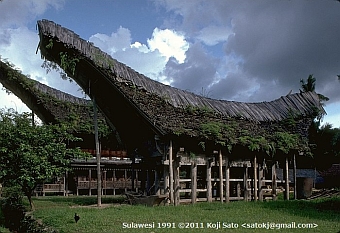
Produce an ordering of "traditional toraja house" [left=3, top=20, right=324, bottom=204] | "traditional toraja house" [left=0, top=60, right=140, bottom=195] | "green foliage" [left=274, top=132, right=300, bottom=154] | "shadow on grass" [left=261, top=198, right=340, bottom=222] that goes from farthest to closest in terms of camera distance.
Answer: "traditional toraja house" [left=0, top=60, right=140, bottom=195] → "green foliage" [left=274, top=132, right=300, bottom=154] → "traditional toraja house" [left=3, top=20, right=324, bottom=204] → "shadow on grass" [left=261, top=198, right=340, bottom=222]

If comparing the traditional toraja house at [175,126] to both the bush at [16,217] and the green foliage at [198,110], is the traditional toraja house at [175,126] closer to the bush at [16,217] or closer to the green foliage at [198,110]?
the green foliage at [198,110]

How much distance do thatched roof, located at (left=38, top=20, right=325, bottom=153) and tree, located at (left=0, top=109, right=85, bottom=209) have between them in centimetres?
287

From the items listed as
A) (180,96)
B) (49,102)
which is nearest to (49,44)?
(180,96)

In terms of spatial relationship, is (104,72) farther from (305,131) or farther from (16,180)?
(305,131)

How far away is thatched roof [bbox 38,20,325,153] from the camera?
655 inches

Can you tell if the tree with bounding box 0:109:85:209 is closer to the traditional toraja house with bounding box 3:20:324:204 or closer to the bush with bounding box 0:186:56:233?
the bush with bounding box 0:186:56:233

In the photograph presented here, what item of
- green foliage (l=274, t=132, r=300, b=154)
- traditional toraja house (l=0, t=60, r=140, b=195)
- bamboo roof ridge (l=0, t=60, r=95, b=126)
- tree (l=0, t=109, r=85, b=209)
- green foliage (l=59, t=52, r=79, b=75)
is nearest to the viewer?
tree (l=0, t=109, r=85, b=209)

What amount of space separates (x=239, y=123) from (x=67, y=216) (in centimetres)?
1148

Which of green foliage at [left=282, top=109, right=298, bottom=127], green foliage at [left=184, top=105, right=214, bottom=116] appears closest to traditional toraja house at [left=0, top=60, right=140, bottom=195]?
green foliage at [left=184, top=105, right=214, bottom=116]

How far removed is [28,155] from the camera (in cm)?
1481

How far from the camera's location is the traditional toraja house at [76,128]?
2483 centimetres

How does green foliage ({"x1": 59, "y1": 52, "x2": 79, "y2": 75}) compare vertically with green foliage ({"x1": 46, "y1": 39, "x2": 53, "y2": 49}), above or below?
below

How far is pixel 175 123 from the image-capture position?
57.9 feet

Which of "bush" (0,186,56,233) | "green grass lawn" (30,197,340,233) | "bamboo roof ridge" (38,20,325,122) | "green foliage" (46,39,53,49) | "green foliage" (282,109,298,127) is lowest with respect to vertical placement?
"bush" (0,186,56,233)
